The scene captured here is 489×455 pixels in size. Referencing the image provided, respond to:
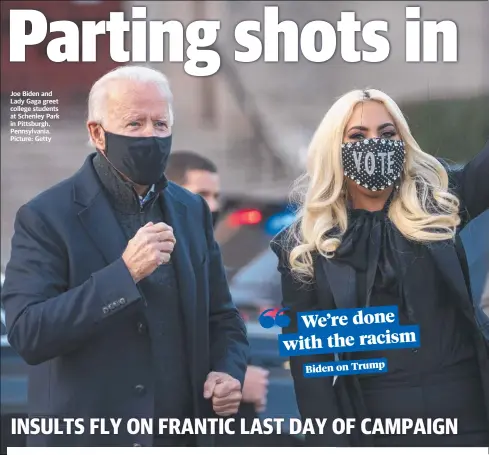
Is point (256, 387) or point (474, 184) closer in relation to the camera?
point (474, 184)

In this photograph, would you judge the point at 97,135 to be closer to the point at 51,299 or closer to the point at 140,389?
the point at 51,299

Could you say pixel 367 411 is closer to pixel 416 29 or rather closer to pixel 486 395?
pixel 486 395

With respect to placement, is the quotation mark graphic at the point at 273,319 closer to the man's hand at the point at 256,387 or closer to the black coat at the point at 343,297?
the black coat at the point at 343,297

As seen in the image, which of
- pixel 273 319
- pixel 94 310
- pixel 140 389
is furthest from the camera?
pixel 273 319

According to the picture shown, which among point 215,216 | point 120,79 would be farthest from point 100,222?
point 215,216

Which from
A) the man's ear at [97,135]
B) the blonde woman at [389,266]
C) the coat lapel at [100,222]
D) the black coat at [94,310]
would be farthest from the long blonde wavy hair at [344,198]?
the man's ear at [97,135]

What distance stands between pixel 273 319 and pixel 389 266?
511 millimetres

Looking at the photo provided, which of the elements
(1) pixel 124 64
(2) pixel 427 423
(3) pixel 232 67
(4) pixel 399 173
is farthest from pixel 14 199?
(2) pixel 427 423

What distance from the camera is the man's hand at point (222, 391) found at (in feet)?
8.82

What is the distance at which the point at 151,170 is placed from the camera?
267cm

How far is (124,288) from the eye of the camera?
246cm

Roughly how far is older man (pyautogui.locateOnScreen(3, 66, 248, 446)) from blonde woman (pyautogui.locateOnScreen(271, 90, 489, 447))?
29cm

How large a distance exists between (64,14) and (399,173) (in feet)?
4.27

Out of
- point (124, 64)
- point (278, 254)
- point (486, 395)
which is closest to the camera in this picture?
point (486, 395)
